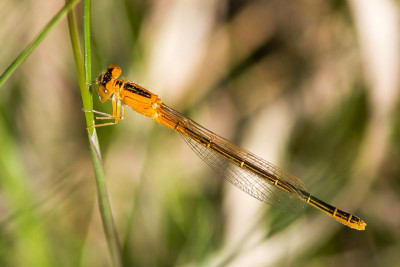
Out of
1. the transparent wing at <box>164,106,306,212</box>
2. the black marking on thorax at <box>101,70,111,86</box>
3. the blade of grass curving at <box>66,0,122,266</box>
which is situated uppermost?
the transparent wing at <box>164,106,306,212</box>

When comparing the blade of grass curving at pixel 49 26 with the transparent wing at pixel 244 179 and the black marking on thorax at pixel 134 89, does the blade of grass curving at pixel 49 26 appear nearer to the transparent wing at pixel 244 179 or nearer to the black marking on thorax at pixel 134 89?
the black marking on thorax at pixel 134 89

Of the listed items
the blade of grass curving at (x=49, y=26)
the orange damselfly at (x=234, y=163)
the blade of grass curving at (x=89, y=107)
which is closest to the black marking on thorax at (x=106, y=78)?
the orange damselfly at (x=234, y=163)

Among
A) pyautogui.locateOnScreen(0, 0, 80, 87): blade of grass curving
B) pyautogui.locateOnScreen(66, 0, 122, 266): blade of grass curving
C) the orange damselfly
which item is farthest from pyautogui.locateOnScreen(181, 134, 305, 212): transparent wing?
pyautogui.locateOnScreen(0, 0, 80, 87): blade of grass curving

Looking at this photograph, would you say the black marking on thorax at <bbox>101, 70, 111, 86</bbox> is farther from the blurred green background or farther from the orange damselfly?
the blurred green background

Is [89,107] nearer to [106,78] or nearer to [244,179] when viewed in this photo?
[106,78]

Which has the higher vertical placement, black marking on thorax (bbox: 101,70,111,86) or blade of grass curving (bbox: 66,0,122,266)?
black marking on thorax (bbox: 101,70,111,86)

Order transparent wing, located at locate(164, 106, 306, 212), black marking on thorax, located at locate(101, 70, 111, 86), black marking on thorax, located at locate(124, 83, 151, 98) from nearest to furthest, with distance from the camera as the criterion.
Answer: black marking on thorax, located at locate(101, 70, 111, 86), black marking on thorax, located at locate(124, 83, 151, 98), transparent wing, located at locate(164, 106, 306, 212)
